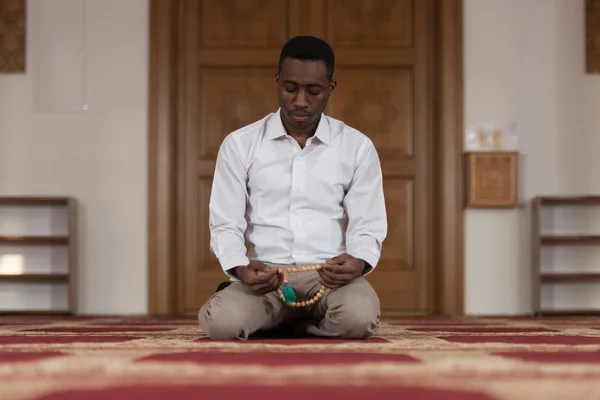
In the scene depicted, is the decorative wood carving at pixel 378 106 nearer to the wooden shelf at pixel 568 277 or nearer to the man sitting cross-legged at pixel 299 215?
the wooden shelf at pixel 568 277

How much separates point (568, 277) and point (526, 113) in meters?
0.96

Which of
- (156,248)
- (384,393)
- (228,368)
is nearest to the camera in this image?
(384,393)

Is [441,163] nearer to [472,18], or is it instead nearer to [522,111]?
[522,111]

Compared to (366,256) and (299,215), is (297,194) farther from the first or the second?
(366,256)

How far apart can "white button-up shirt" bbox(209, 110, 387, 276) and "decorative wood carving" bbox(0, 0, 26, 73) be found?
2877mm

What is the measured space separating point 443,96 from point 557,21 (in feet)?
2.62

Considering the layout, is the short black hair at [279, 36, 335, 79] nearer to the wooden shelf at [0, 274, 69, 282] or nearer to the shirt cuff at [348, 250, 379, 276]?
the shirt cuff at [348, 250, 379, 276]

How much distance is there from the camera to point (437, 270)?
5.01 meters

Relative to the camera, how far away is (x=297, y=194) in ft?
8.12

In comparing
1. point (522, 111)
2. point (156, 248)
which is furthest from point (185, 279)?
point (522, 111)

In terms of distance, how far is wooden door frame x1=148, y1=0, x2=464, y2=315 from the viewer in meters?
4.91

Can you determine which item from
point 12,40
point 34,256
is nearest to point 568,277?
point 34,256

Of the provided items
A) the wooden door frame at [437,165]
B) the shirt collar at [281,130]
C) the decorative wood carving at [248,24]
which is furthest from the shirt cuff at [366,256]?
the decorative wood carving at [248,24]

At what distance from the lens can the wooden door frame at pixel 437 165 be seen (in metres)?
4.91
